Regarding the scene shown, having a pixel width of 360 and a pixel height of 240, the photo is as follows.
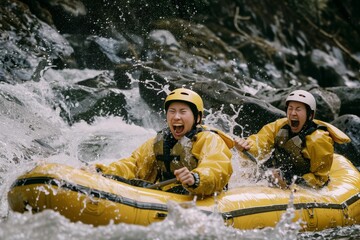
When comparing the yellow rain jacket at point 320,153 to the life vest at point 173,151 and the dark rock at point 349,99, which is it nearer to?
the life vest at point 173,151

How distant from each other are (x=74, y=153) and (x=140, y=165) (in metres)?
2.69

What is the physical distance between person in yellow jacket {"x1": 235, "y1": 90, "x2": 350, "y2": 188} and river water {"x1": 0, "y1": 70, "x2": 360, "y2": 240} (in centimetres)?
36

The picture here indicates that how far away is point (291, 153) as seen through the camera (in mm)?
6473

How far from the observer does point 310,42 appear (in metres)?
16.4

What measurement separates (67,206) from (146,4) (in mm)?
9956

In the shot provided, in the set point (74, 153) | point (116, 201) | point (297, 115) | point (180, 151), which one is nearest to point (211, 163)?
point (180, 151)

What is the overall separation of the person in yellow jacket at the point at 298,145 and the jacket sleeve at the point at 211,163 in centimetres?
103

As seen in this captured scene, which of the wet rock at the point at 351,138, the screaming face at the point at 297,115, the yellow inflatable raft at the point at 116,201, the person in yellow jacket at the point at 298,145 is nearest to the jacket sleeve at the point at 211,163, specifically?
the yellow inflatable raft at the point at 116,201

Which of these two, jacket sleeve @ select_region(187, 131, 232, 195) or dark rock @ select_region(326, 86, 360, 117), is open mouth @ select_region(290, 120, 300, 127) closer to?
jacket sleeve @ select_region(187, 131, 232, 195)

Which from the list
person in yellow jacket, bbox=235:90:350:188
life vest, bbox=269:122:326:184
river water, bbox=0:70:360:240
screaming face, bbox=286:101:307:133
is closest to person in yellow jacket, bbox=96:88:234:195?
river water, bbox=0:70:360:240

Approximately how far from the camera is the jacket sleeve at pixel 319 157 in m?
6.23

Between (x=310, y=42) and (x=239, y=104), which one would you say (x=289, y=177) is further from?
(x=310, y=42)

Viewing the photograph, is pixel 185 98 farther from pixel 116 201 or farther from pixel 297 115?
pixel 297 115

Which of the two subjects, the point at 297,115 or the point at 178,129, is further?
the point at 297,115
